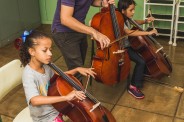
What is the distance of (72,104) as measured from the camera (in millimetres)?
1861

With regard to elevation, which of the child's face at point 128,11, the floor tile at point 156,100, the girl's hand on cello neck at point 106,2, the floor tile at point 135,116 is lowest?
the floor tile at point 135,116

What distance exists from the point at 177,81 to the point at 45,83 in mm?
1802

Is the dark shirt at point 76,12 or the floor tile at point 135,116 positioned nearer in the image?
the dark shirt at point 76,12

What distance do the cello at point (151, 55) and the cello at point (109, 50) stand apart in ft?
1.13

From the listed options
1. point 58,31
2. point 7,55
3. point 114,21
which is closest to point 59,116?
point 58,31

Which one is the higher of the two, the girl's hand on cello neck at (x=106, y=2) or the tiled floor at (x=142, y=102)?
the girl's hand on cello neck at (x=106, y=2)

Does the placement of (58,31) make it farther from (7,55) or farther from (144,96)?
(7,55)

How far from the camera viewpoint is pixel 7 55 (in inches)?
159

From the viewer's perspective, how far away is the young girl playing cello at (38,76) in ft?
5.74

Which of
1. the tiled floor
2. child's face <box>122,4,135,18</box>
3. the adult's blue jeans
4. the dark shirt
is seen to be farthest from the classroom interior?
child's face <box>122,4,135,18</box>

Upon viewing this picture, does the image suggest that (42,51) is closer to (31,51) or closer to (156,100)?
(31,51)

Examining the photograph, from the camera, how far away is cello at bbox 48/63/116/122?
1842 mm

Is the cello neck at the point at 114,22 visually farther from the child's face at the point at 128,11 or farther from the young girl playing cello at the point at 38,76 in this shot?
the young girl playing cello at the point at 38,76

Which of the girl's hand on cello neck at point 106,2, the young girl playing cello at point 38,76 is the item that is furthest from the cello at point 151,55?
the young girl playing cello at point 38,76
